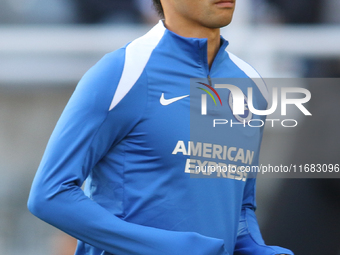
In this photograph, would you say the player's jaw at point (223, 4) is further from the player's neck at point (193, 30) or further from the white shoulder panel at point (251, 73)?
the white shoulder panel at point (251, 73)

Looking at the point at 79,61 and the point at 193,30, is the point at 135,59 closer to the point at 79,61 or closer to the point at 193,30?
the point at 193,30

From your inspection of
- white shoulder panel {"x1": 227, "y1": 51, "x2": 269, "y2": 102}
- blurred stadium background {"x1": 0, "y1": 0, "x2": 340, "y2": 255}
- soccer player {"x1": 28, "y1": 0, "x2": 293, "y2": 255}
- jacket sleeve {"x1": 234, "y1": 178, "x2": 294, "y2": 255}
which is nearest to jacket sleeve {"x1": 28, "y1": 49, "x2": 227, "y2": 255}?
soccer player {"x1": 28, "y1": 0, "x2": 293, "y2": 255}

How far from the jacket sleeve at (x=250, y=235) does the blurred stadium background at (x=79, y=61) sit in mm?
1177

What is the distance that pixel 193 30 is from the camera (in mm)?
1034

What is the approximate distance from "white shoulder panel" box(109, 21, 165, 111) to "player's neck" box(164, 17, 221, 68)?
26 mm

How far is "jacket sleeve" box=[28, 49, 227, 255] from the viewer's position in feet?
2.73

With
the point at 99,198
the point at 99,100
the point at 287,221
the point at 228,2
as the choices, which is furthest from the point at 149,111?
the point at 287,221

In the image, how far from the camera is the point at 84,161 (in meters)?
0.86

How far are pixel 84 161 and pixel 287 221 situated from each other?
171 cm

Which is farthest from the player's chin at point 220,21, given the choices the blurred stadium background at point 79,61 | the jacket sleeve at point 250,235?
the blurred stadium background at point 79,61

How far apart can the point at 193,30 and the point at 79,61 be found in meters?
1.53

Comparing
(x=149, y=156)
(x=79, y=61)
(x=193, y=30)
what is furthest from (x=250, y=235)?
(x=79, y=61)

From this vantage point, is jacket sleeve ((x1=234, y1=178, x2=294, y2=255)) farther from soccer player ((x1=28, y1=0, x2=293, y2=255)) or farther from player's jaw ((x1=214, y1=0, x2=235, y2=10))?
player's jaw ((x1=214, y1=0, x2=235, y2=10))

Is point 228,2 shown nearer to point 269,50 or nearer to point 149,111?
point 149,111
